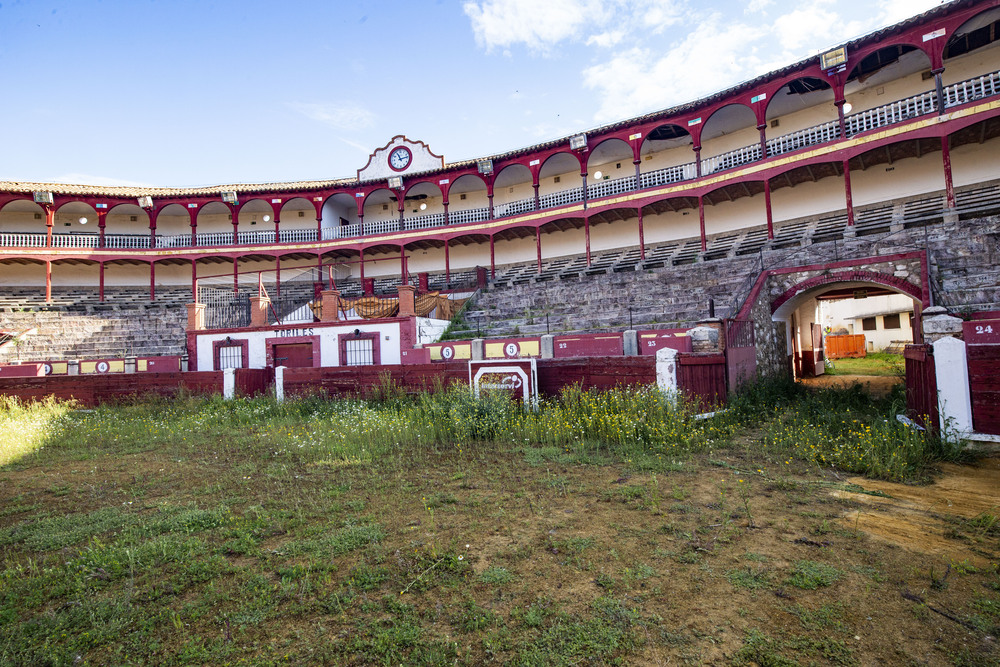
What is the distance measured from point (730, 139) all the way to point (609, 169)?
637 centimetres

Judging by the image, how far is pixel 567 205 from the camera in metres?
24.9

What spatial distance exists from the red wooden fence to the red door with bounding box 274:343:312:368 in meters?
16.3

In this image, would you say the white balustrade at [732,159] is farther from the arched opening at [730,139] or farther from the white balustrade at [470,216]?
the white balustrade at [470,216]

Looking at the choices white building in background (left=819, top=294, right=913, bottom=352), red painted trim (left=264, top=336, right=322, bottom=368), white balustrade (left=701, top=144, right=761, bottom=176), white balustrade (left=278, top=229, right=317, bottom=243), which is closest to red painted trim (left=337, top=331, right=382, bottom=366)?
red painted trim (left=264, top=336, right=322, bottom=368)

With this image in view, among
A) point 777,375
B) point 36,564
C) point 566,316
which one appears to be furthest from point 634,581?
point 566,316

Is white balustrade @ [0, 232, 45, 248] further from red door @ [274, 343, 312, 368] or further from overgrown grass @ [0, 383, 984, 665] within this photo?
overgrown grass @ [0, 383, 984, 665]

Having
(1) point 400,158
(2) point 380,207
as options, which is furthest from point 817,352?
(2) point 380,207

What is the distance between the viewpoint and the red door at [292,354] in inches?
662

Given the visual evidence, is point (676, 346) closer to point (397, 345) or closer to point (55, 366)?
point (397, 345)

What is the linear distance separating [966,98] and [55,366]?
1355 inches

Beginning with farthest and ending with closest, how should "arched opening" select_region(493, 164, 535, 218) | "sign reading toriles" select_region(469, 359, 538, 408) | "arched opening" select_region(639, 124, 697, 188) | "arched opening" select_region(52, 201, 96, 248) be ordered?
"arched opening" select_region(52, 201, 96, 248)
"arched opening" select_region(493, 164, 535, 218)
"arched opening" select_region(639, 124, 697, 188)
"sign reading toriles" select_region(469, 359, 538, 408)

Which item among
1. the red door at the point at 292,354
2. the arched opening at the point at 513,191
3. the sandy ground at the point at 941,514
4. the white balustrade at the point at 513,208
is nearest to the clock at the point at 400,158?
the arched opening at the point at 513,191

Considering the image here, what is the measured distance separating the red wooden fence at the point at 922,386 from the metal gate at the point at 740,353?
2.71 metres

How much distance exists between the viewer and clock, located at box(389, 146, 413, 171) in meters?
30.3
